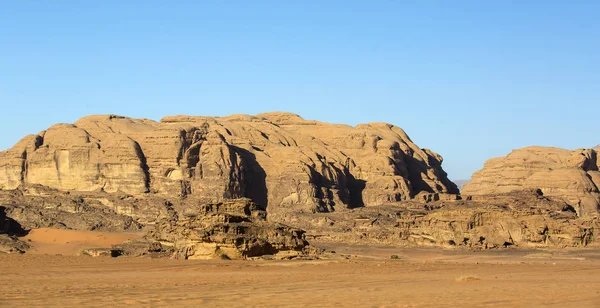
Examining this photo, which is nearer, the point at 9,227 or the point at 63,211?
the point at 9,227

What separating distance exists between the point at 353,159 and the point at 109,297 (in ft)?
234

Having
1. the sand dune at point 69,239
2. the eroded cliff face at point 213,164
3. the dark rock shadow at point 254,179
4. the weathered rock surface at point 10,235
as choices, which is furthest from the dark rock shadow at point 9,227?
the dark rock shadow at point 254,179

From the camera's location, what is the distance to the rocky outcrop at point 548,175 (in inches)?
3430

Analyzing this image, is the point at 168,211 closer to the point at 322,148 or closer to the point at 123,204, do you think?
A: the point at 123,204

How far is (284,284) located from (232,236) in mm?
12668

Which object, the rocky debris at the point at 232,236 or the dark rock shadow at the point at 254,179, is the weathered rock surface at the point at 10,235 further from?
the dark rock shadow at the point at 254,179

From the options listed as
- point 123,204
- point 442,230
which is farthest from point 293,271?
point 123,204

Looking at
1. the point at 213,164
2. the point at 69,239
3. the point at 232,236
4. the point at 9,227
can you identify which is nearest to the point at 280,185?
the point at 213,164

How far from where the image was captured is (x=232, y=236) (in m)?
37.5

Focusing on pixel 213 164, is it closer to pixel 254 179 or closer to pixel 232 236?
pixel 254 179

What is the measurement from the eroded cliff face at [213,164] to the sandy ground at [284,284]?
129 feet

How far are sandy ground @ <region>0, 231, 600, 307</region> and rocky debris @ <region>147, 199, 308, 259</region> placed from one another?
2.08 meters

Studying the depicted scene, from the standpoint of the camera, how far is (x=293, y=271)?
Result: 31.0 metres

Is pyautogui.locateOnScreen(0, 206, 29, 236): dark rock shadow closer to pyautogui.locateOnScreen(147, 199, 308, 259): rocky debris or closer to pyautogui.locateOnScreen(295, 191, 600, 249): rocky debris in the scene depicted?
pyautogui.locateOnScreen(295, 191, 600, 249): rocky debris
